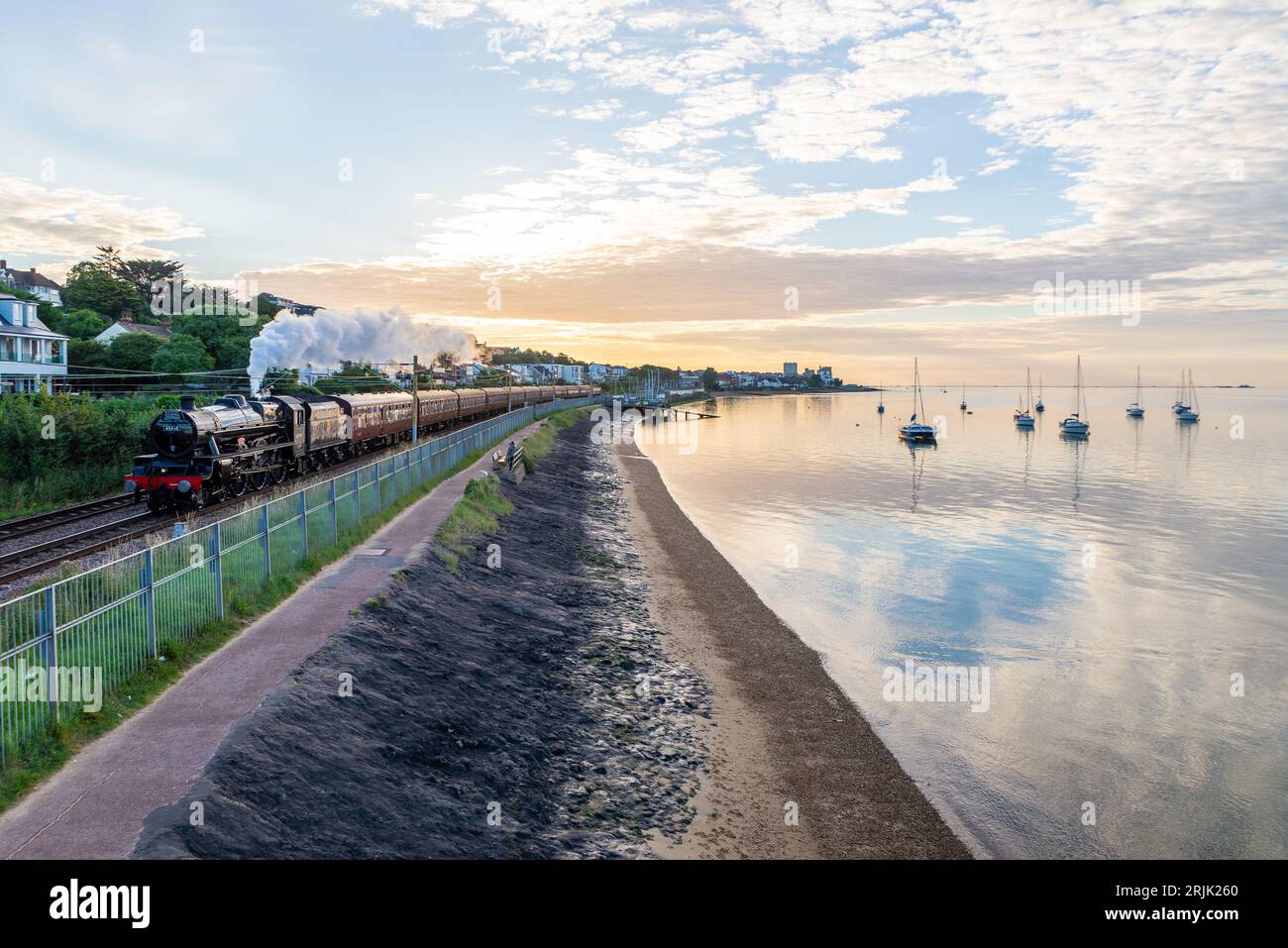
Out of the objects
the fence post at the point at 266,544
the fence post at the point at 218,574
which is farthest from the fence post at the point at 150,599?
the fence post at the point at 266,544

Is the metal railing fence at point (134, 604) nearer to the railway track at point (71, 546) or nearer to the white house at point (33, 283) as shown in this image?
the railway track at point (71, 546)

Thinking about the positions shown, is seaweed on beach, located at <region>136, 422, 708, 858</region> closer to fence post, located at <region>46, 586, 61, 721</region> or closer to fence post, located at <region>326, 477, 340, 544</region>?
fence post, located at <region>46, 586, 61, 721</region>

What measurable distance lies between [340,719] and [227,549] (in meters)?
4.97

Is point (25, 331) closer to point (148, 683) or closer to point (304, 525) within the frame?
point (304, 525)

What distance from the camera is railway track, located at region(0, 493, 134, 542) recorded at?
22938 mm

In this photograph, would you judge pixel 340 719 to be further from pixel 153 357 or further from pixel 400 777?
pixel 153 357

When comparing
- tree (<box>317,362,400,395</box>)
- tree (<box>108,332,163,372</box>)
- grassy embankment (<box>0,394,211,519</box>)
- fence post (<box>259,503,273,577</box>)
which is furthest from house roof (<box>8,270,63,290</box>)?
fence post (<box>259,503,273,577</box>)

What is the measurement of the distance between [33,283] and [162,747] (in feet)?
401

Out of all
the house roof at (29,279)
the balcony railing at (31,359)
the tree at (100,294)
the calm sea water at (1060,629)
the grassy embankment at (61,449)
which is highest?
the house roof at (29,279)

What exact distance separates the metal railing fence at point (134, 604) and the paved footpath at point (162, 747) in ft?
2.36

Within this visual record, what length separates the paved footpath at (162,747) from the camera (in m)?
7.74

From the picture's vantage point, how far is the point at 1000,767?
1563cm

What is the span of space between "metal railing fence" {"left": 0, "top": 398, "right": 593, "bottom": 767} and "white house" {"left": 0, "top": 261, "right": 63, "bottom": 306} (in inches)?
4195
